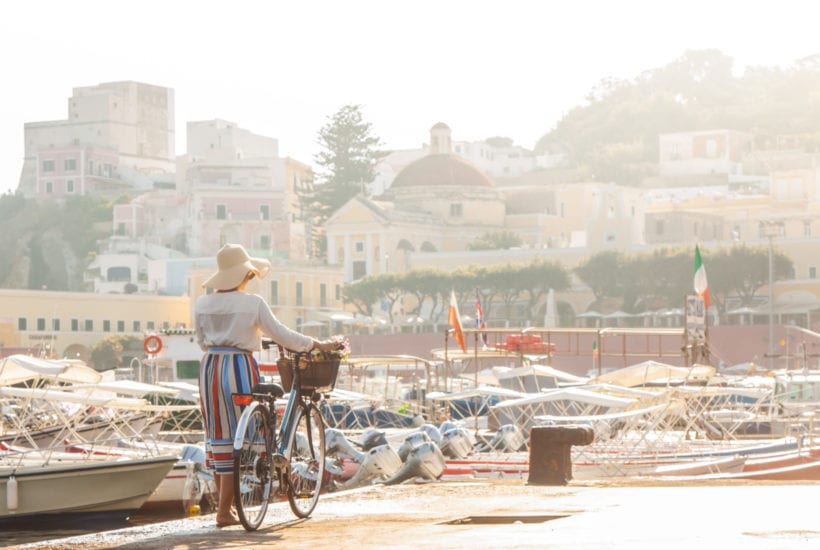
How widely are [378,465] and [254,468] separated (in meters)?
7.23

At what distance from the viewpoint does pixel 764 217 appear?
82000 mm

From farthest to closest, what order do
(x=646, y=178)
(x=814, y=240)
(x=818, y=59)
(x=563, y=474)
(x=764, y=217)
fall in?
(x=818, y=59), (x=646, y=178), (x=764, y=217), (x=814, y=240), (x=563, y=474)

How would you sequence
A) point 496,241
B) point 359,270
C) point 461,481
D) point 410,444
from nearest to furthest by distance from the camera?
point 461,481 < point 410,444 < point 359,270 < point 496,241

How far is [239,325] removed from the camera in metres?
7.95

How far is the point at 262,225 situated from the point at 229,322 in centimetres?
8667

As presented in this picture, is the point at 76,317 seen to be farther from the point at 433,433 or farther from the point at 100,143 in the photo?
the point at 433,433

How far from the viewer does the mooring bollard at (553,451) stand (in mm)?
10750

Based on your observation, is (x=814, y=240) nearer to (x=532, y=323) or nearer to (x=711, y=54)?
(x=532, y=323)

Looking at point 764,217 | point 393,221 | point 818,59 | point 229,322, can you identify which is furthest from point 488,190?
point 229,322

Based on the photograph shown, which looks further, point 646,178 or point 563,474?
point 646,178

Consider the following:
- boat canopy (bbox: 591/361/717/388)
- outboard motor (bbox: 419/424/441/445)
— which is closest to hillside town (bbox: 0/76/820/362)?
boat canopy (bbox: 591/361/717/388)

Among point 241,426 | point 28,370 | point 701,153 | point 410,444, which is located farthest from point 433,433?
point 701,153

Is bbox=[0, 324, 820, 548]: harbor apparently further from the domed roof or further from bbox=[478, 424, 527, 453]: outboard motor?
the domed roof

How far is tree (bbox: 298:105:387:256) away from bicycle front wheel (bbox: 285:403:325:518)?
88273 mm
